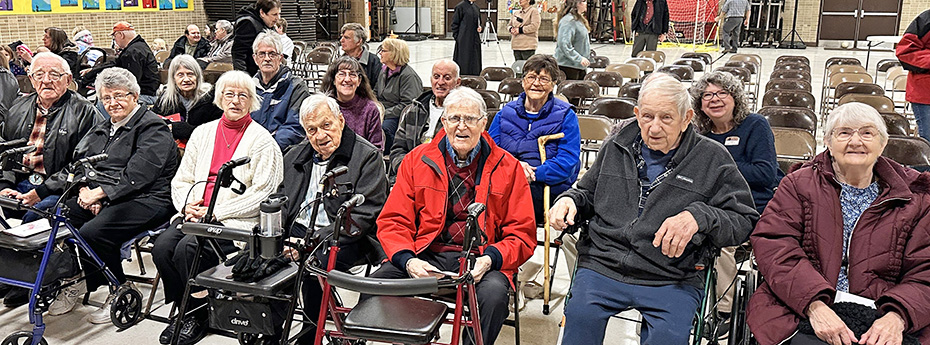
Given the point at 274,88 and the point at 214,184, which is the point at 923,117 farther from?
the point at 214,184

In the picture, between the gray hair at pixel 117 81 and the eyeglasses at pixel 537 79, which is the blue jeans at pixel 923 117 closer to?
the eyeglasses at pixel 537 79

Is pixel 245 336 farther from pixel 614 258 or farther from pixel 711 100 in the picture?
pixel 711 100

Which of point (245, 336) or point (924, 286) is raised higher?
point (924, 286)

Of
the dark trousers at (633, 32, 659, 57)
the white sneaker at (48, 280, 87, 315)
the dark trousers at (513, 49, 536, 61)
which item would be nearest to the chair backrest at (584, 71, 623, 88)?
the dark trousers at (513, 49, 536, 61)

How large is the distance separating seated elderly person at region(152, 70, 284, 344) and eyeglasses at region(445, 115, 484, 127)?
2.97ft

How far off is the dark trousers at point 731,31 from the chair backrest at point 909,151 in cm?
1329

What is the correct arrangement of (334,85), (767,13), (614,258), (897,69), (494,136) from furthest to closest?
1. (767,13)
2. (897,69)
3. (334,85)
4. (494,136)
5. (614,258)

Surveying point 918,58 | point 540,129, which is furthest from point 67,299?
point 918,58

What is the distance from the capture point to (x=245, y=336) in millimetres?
2996

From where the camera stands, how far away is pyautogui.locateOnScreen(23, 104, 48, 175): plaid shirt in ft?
13.5

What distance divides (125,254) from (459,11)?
673 cm

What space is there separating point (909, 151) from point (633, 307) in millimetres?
2210

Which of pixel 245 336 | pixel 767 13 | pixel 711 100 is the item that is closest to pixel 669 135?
pixel 711 100

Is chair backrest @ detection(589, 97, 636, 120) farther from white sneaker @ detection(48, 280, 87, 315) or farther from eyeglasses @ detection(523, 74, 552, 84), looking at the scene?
white sneaker @ detection(48, 280, 87, 315)
